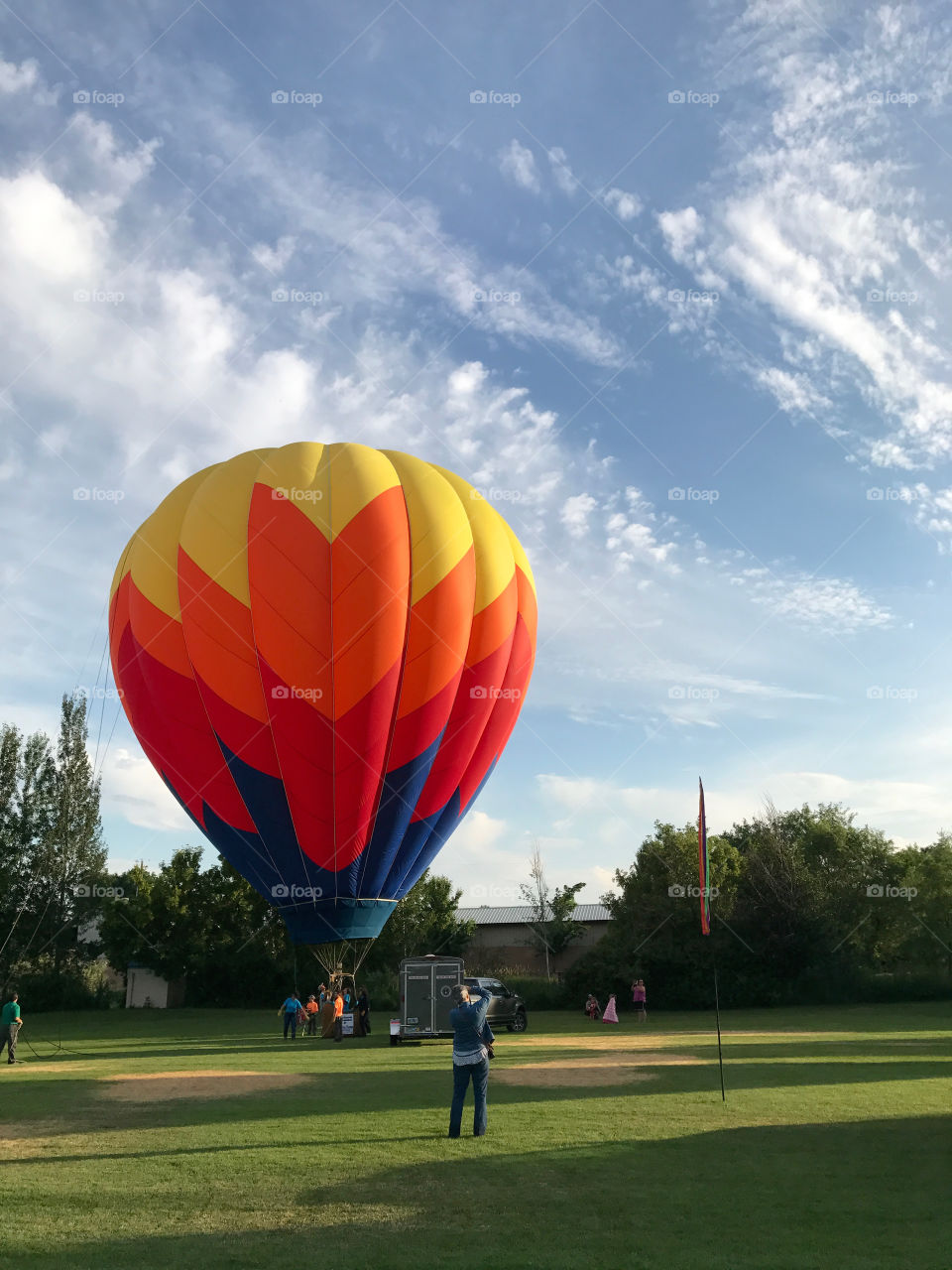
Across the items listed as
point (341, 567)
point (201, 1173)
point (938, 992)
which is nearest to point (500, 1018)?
point (341, 567)

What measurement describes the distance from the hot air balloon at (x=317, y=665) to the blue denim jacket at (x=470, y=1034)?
1399 cm

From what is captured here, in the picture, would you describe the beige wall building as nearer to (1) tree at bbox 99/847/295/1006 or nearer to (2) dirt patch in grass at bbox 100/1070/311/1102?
(1) tree at bbox 99/847/295/1006

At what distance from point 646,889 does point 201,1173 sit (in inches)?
1619

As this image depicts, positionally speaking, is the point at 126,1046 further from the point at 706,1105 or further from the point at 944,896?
the point at 944,896

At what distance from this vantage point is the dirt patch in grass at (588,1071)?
1656 cm

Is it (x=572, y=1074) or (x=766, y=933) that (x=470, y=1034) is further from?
(x=766, y=933)

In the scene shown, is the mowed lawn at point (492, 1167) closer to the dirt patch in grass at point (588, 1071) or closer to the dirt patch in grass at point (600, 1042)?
the dirt patch in grass at point (588, 1071)

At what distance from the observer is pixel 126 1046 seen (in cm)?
2736

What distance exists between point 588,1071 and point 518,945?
51331 millimetres

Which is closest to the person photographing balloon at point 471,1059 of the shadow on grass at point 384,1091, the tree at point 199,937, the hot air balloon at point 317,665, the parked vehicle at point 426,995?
the shadow on grass at point 384,1091

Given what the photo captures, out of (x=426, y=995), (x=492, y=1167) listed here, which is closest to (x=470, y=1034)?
(x=492, y=1167)

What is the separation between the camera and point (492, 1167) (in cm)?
945

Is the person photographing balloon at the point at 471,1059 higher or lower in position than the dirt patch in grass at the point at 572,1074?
higher

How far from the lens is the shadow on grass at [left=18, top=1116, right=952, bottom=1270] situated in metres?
6.66
